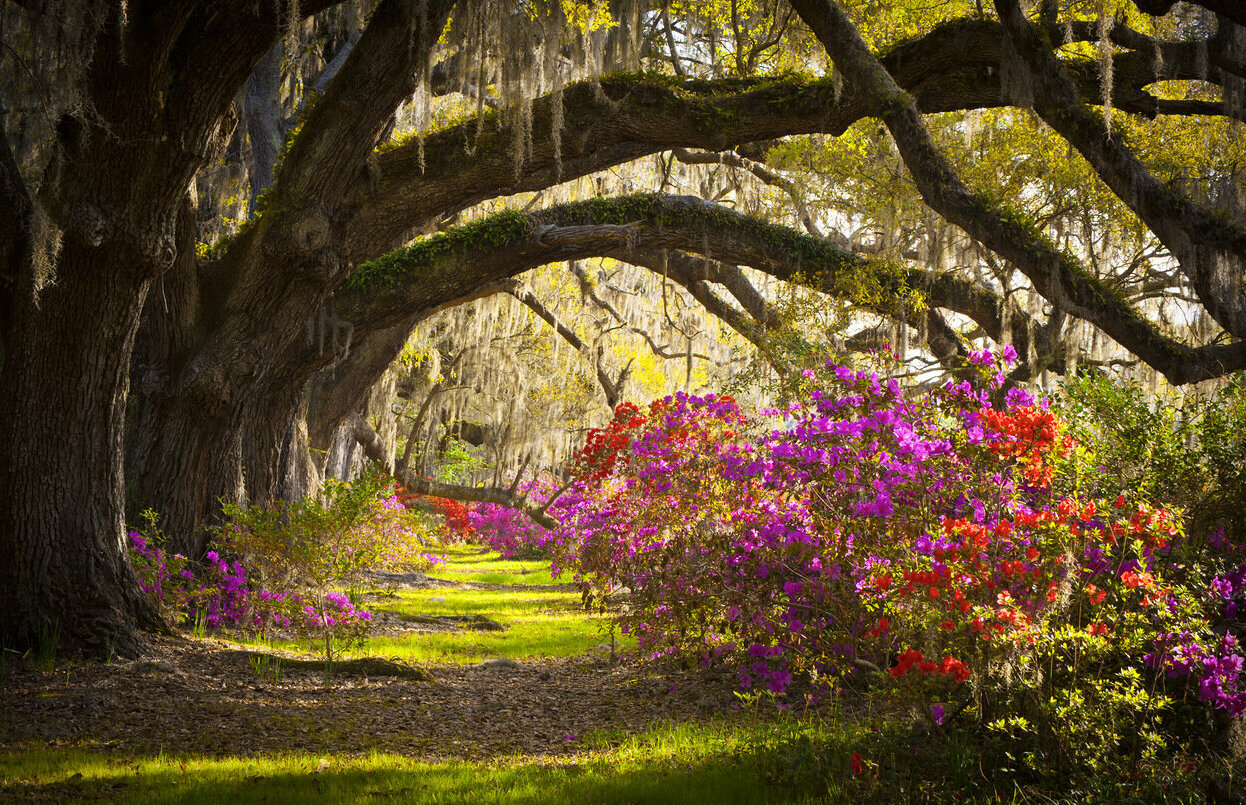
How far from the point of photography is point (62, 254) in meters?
5.47

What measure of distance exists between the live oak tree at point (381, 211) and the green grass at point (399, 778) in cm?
207

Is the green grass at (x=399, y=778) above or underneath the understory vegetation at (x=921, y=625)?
underneath

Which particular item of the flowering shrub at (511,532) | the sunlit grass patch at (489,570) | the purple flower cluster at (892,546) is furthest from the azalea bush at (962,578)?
the flowering shrub at (511,532)

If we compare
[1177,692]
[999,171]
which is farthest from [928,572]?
[999,171]

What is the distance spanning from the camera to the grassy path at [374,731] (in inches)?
143

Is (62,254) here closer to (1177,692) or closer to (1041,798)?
(1041,798)

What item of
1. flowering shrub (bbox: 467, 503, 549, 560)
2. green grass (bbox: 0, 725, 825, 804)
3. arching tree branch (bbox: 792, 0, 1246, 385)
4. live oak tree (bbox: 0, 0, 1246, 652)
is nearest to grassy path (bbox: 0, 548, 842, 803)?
green grass (bbox: 0, 725, 825, 804)

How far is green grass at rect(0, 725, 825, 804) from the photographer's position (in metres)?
3.50

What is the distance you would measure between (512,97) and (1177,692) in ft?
18.0

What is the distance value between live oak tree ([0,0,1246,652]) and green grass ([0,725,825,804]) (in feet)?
6.80

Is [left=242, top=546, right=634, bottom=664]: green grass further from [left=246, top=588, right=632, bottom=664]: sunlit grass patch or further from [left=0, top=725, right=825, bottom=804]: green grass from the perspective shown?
[left=0, top=725, right=825, bottom=804]: green grass

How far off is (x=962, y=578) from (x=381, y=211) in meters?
5.38

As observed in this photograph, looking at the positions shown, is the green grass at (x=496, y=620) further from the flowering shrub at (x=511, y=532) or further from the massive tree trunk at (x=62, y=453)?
the flowering shrub at (x=511, y=532)

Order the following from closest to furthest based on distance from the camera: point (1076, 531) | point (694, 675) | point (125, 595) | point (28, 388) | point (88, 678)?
point (1076, 531) → point (88, 678) → point (28, 388) → point (125, 595) → point (694, 675)
